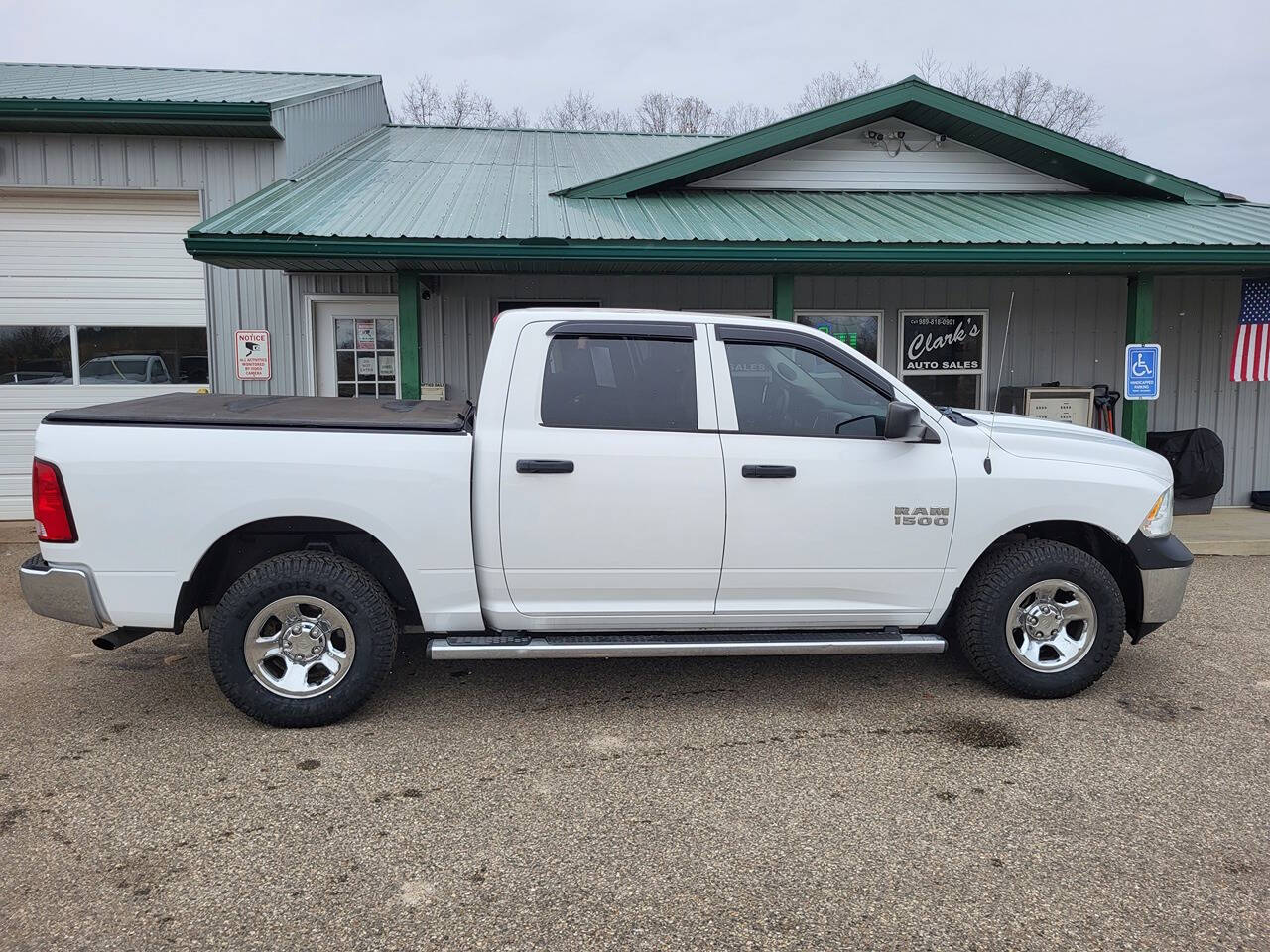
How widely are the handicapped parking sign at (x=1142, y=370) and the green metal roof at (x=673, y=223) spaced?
2.83ft

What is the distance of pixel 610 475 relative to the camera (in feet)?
13.9

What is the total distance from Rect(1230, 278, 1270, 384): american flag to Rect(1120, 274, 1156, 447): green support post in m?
Result: 1.57

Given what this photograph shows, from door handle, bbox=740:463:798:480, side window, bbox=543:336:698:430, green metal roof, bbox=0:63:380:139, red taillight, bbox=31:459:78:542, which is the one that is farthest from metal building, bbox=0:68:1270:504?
door handle, bbox=740:463:798:480

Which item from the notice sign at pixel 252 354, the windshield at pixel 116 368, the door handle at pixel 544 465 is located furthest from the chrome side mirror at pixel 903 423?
the windshield at pixel 116 368

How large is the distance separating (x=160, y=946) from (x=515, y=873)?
109 centimetres

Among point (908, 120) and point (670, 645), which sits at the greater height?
point (908, 120)

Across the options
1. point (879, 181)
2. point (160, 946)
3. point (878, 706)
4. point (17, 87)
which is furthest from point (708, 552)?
point (17, 87)

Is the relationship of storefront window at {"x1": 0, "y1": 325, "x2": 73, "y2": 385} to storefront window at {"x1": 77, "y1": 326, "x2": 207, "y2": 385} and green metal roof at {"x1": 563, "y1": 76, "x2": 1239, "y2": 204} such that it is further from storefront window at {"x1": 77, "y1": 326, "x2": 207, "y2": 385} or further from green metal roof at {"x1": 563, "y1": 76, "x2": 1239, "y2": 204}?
green metal roof at {"x1": 563, "y1": 76, "x2": 1239, "y2": 204}

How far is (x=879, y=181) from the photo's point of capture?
9.95 meters

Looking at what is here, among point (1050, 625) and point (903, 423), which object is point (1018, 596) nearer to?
point (1050, 625)

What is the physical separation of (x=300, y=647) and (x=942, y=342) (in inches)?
331

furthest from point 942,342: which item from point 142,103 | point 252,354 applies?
point 142,103

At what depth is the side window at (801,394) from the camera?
4.46 m

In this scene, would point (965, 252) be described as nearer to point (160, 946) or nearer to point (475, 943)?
point (475, 943)
